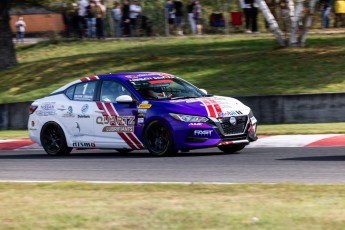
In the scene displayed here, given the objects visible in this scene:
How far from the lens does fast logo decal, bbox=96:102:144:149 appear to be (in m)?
13.9

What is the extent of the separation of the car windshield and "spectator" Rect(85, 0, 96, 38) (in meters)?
20.2

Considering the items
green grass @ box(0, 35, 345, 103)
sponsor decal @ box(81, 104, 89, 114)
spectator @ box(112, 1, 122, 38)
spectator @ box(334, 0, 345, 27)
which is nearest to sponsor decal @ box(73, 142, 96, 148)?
sponsor decal @ box(81, 104, 89, 114)

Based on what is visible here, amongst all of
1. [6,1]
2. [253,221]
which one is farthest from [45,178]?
[6,1]

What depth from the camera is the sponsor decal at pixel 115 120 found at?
550 inches

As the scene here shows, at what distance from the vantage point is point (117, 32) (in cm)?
3569

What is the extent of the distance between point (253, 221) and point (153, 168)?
495 centimetres

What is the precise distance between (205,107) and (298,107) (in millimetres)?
5413

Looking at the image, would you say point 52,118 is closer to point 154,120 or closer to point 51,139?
point 51,139

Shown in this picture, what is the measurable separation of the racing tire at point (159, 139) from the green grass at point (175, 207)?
3.46 m

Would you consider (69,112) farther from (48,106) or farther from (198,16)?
(198,16)

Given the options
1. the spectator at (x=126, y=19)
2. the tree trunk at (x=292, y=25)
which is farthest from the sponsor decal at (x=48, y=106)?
the spectator at (x=126, y=19)

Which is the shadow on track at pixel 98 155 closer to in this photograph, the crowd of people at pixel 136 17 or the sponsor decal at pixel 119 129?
the sponsor decal at pixel 119 129

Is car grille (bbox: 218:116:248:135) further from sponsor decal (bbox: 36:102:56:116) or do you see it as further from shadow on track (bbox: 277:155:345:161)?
sponsor decal (bbox: 36:102:56:116)

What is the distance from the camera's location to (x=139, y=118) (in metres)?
13.8
